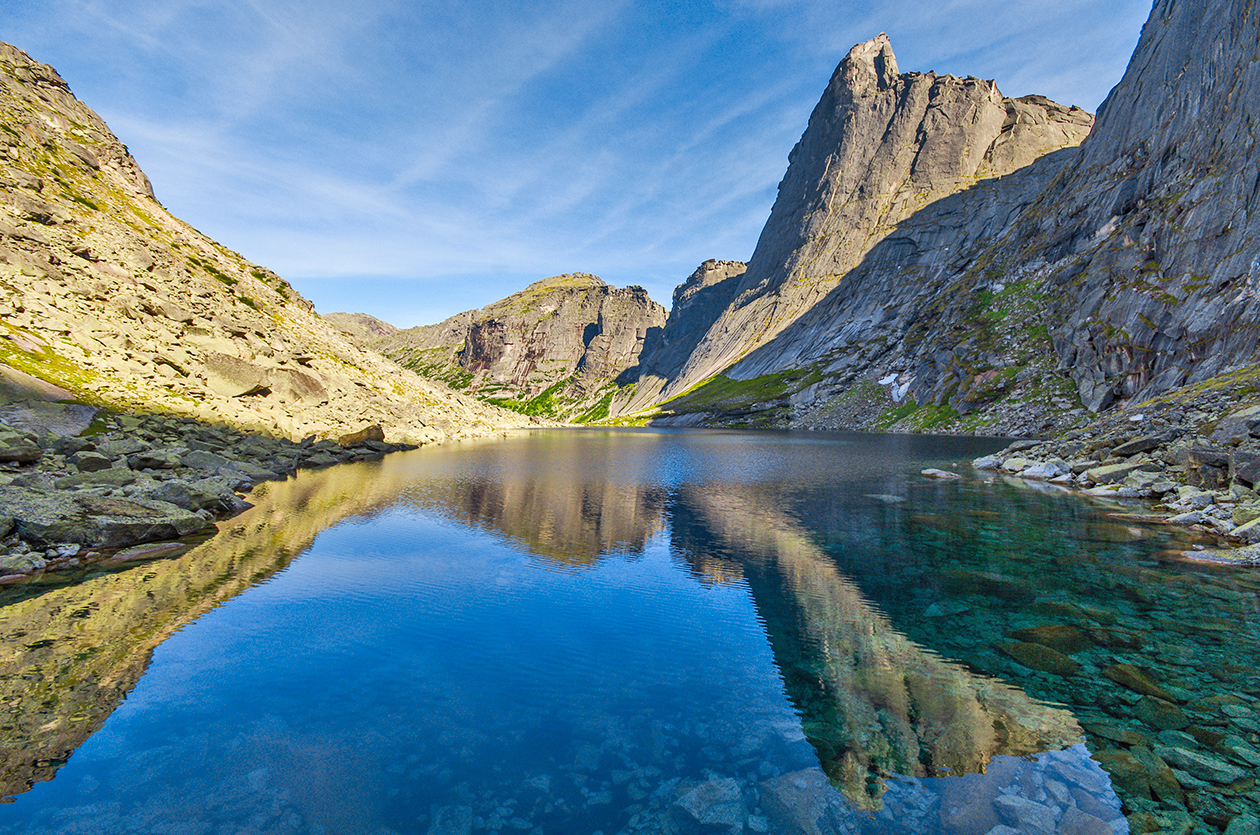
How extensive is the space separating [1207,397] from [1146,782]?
4995 cm

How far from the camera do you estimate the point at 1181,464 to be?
34.6 m

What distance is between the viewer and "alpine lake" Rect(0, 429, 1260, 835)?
9383mm

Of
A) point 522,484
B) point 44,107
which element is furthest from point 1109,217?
point 44,107

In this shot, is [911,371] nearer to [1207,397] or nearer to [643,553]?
[1207,397]

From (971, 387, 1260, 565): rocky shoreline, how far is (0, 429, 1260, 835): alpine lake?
8.28ft

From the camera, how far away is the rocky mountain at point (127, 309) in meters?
51.2

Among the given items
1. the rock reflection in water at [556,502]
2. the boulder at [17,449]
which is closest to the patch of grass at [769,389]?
the rock reflection in water at [556,502]

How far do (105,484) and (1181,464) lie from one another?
61013 millimetres

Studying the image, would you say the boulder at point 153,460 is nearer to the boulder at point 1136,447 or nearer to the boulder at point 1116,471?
the boulder at point 1116,471

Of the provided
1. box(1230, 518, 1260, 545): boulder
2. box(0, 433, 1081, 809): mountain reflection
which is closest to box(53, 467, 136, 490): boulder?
box(0, 433, 1081, 809): mountain reflection

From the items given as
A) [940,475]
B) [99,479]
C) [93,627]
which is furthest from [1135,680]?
[99,479]

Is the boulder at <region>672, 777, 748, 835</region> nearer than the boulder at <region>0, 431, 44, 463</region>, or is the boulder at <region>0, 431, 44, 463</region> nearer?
the boulder at <region>672, 777, 748, 835</region>

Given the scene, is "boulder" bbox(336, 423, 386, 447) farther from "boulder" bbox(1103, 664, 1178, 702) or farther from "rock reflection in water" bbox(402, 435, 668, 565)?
"boulder" bbox(1103, 664, 1178, 702)

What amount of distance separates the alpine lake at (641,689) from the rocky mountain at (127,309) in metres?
38.7
